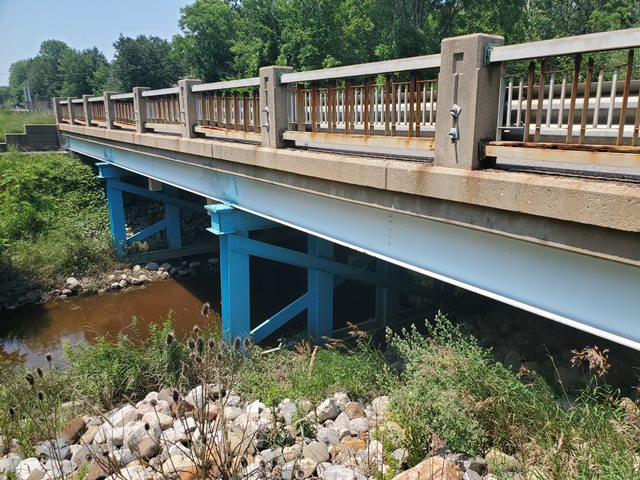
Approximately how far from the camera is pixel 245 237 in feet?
26.4

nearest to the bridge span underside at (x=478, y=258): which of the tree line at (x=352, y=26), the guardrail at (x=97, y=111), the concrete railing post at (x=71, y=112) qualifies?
the guardrail at (x=97, y=111)

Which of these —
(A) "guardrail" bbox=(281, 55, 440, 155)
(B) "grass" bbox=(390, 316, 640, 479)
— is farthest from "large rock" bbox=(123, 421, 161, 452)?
(A) "guardrail" bbox=(281, 55, 440, 155)

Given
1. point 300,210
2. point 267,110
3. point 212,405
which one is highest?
point 267,110

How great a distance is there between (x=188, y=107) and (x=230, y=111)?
1331 millimetres

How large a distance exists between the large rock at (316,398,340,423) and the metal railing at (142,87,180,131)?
591 centimetres

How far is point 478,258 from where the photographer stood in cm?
421

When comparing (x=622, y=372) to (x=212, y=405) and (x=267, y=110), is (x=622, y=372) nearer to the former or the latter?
(x=212, y=405)

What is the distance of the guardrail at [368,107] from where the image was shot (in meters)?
4.66

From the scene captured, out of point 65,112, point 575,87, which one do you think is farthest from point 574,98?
point 65,112

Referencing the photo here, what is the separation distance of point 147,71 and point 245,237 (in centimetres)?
3922

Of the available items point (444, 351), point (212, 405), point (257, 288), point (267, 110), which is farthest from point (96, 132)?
point (444, 351)

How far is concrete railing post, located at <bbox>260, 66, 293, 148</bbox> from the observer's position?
20.9 ft

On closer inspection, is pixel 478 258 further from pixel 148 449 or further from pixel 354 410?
pixel 148 449

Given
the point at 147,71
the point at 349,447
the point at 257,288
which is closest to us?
the point at 349,447
